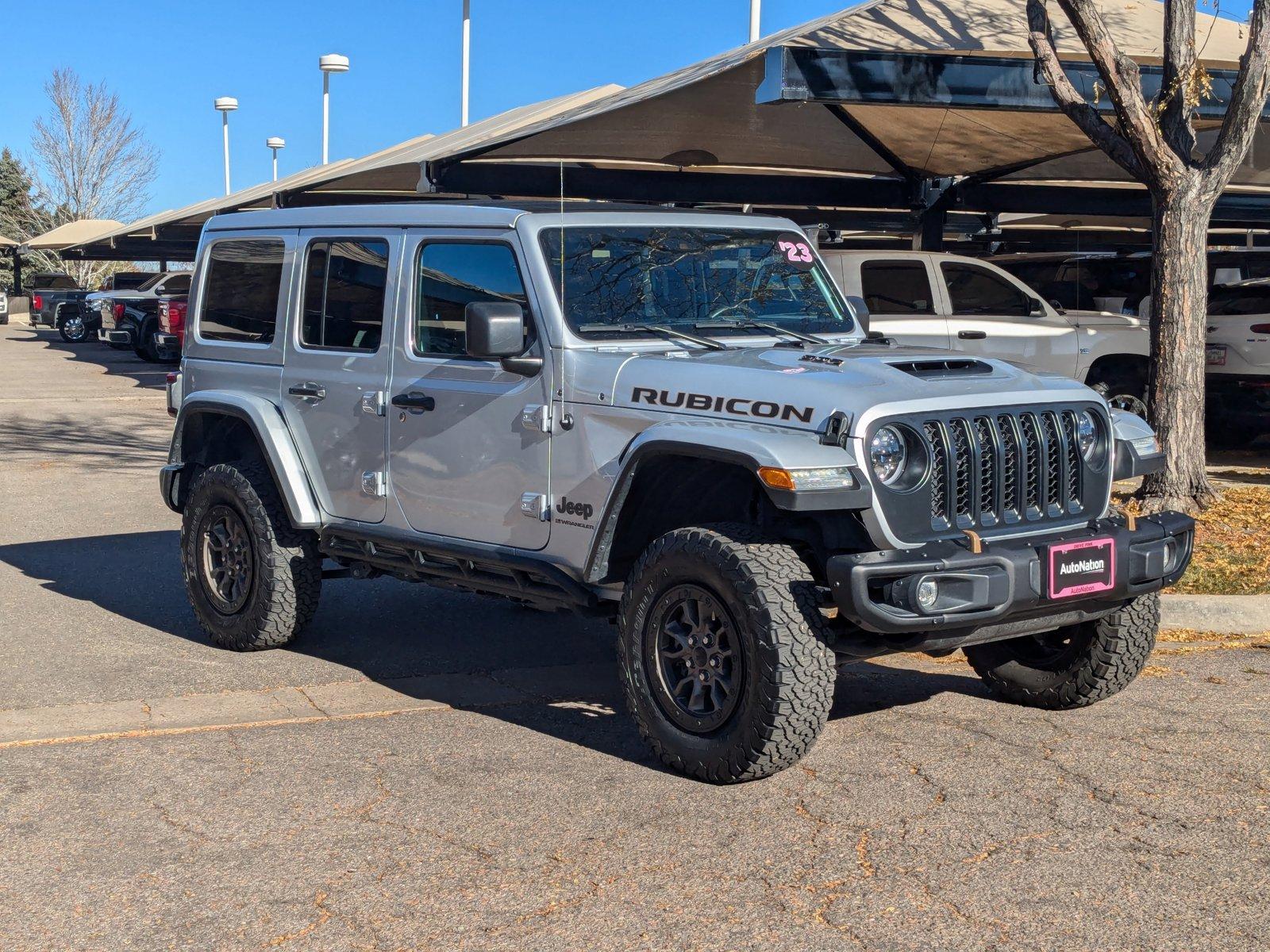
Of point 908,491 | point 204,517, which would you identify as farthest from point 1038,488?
point 204,517

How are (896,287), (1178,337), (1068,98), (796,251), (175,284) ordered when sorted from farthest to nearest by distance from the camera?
(175,284) < (896,287) < (1068,98) < (1178,337) < (796,251)

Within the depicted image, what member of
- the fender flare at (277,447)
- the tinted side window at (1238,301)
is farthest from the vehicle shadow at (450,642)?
the tinted side window at (1238,301)

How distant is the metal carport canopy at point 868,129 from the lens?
12.4 m

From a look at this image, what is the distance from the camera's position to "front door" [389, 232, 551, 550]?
5.79 meters

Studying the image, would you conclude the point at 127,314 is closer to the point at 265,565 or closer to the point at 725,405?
the point at 265,565

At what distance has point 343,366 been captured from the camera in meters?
6.61

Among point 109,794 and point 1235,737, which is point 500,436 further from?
point 1235,737

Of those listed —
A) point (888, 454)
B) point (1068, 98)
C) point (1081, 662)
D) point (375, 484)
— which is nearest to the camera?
point (888, 454)

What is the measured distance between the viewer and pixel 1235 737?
5.57 meters

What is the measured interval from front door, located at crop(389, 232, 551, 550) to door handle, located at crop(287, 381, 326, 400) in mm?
493

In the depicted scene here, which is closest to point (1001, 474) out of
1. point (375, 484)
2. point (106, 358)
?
point (375, 484)

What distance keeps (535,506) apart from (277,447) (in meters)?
1.62

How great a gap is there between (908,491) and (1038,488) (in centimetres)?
61

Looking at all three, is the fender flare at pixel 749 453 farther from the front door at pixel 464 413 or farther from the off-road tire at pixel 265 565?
the off-road tire at pixel 265 565
